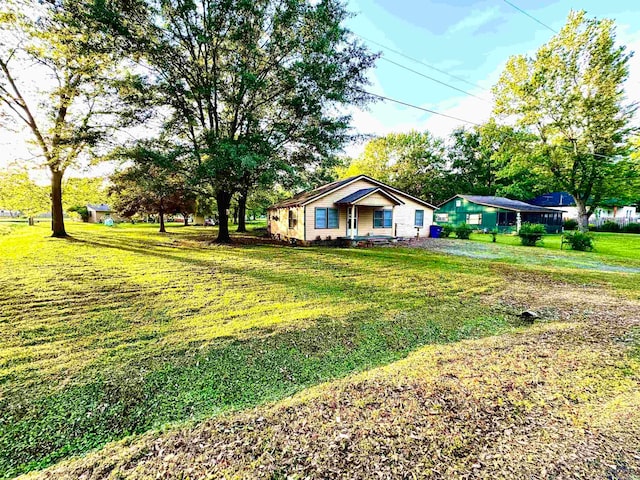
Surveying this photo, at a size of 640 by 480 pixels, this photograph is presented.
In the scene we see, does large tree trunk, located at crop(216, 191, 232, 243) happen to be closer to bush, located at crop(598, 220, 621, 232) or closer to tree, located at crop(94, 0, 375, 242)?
tree, located at crop(94, 0, 375, 242)

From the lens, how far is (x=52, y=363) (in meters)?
3.48

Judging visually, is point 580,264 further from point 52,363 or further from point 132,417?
point 52,363

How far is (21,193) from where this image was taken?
57.4 feet

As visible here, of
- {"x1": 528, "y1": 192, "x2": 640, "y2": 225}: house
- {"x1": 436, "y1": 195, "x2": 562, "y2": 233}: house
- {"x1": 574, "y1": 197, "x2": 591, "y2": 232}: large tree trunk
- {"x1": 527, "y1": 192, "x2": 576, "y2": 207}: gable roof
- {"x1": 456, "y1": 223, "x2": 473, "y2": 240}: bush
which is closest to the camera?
{"x1": 456, "y1": 223, "x2": 473, "y2": 240}: bush

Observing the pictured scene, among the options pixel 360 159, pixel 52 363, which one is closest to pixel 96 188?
pixel 52 363

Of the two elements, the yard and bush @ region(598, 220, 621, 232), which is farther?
bush @ region(598, 220, 621, 232)

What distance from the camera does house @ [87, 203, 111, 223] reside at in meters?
49.1

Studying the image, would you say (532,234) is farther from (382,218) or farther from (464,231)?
(382,218)

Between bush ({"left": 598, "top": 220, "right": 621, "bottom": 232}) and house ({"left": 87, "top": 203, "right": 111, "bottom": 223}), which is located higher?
house ({"left": 87, "top": 203, "right": 111, "bottom": 223})

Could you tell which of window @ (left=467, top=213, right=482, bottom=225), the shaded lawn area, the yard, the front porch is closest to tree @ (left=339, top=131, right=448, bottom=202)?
window @ (left=467, top=213, right=482, bottom=225)

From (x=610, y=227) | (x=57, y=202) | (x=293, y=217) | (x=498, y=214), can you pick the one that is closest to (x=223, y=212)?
(x=293, y=217)

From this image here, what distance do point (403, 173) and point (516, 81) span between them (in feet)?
52.2

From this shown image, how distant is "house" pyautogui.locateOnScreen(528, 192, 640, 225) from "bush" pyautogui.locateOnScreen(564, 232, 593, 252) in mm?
23691

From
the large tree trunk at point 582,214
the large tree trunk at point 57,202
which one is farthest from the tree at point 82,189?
the large tree trunk at point 582,214
